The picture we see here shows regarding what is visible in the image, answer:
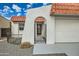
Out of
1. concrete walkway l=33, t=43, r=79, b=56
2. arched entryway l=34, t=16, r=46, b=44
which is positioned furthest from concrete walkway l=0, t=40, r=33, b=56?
arched entryway l=34, t=16, r=46, b=44

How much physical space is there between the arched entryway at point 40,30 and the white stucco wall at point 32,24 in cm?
11

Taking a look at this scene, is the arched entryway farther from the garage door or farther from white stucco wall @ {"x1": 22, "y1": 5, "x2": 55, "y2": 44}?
the garage door

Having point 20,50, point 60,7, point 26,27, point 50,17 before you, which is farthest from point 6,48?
point 60,7

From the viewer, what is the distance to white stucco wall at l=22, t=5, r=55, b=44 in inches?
163

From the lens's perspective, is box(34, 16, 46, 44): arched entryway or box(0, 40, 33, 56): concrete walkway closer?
box(34, 16, 46, 44): arched entryway

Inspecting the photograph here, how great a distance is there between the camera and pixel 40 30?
3.83 meters

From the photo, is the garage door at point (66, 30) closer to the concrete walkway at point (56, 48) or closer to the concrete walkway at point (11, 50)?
the concrete walkway at point (56, 48)

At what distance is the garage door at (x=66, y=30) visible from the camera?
13.9 feet

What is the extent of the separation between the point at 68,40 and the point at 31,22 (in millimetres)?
1092

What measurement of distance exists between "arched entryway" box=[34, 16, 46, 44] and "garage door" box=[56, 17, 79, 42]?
43cm

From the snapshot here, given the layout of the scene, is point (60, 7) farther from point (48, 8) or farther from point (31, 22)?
point (31, 22)

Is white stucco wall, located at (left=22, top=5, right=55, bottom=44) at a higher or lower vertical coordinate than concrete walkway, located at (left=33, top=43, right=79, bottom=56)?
higher

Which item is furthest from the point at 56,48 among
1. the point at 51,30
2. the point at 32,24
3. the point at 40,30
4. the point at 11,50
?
the point at 11,50

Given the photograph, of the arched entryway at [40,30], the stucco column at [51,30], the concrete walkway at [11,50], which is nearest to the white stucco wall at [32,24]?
the stucco column at [51,30]
